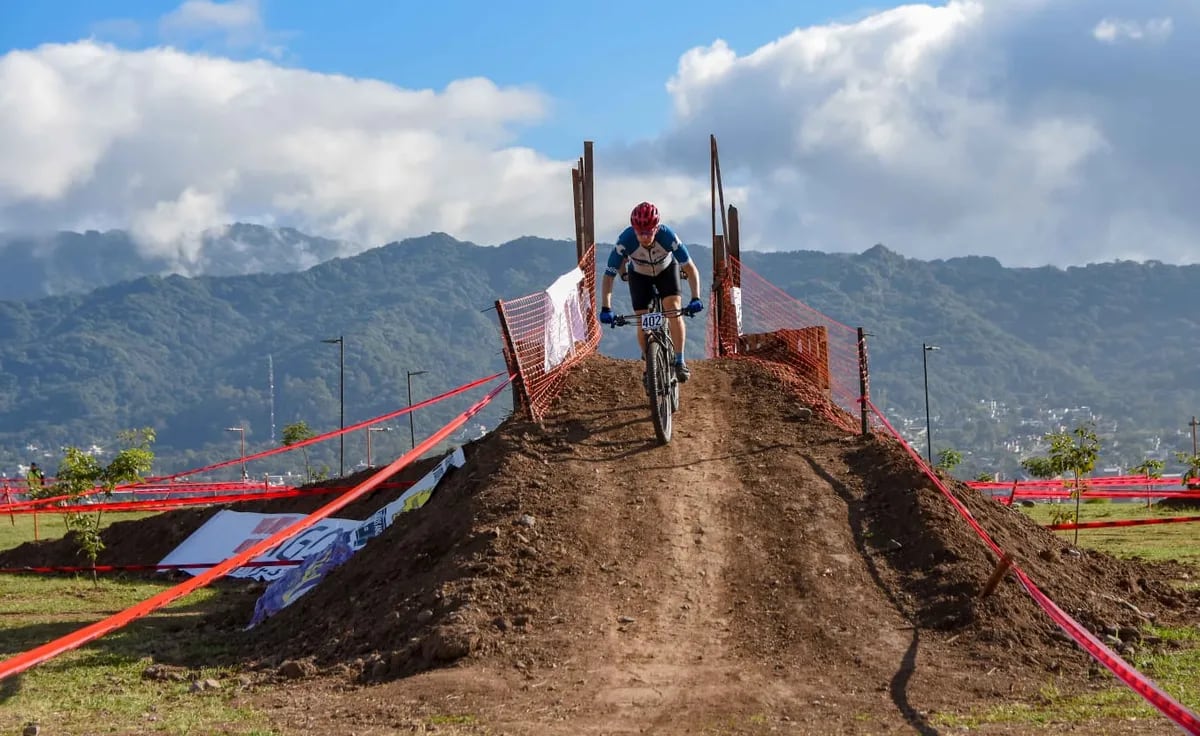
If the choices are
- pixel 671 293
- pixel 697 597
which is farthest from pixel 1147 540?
pixel 697 597

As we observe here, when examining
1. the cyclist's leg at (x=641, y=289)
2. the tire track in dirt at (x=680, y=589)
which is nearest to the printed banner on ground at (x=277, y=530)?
the tire track in dirt at (x=680, y=589)

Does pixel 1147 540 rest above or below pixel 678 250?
below

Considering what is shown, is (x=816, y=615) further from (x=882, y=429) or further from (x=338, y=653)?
(x=882, y=429)

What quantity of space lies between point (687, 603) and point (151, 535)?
48.8ft

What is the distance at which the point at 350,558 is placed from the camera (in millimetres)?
12312

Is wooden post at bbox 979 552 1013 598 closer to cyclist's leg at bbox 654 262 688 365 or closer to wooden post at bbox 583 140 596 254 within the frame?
cyclist's leg at bbox 654 262 688 365

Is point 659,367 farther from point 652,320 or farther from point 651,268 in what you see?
point 651,268

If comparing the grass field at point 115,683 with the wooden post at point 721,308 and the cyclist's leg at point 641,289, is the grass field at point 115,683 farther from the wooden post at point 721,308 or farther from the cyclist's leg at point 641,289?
the wooden post at point 721,308

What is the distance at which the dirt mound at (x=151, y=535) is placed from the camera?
21438mm

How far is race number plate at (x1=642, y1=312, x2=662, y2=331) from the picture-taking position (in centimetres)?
1322

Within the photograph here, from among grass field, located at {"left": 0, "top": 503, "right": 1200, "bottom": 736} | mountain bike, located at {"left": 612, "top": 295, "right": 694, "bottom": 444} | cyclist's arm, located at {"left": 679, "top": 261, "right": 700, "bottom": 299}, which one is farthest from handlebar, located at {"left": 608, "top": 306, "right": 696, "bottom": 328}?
grass field, located at {"left": 0, "top": 503, "right": 1200, "bottom": 736}

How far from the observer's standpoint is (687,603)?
10.0 metres

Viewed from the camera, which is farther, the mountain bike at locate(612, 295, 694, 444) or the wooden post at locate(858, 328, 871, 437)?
the wooden post at locate(858, 328, 871, 437)

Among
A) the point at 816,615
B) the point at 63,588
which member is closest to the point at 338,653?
the point at 816,615
